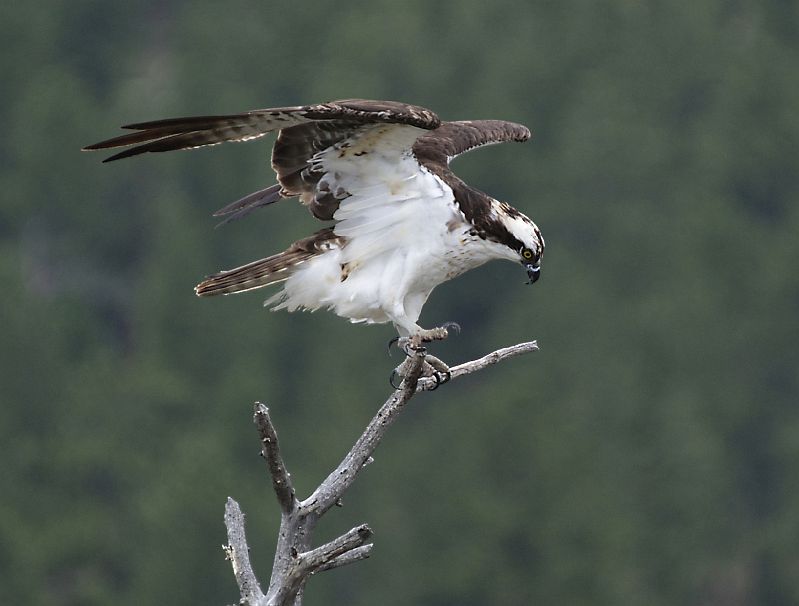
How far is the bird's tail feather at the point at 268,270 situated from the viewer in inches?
369

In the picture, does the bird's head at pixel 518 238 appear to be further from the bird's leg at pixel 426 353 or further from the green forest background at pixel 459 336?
the green forest background at pixel 459 336

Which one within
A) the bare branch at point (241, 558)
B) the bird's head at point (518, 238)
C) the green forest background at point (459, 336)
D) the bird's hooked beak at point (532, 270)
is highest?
the green forest background at point (459, 336)

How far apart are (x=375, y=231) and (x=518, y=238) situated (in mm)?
769

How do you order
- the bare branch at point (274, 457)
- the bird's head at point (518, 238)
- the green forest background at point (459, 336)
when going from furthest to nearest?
the green forest background at point (459, 336)
the bird's head at point (518, 238)
the bare branch at point (274, 457)

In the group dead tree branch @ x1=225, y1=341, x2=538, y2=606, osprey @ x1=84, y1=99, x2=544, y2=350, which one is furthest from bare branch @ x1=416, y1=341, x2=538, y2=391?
dead tree branch @ x1=225, y1=341, x2=538, y2=606

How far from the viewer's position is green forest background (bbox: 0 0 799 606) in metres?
33.8

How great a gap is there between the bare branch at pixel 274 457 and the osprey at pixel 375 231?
4.95 ft

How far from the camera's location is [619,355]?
4203cm

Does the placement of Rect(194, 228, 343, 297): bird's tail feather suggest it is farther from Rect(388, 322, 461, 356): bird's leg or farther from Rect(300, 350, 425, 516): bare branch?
Rect(300, 350, 425, 516): bare branch

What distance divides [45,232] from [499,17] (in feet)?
51.3

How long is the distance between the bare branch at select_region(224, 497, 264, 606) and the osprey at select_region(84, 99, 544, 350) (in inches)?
62.7

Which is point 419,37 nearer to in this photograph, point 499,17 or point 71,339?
point 499,17

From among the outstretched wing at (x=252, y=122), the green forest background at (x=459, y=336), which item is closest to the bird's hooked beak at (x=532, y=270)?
the outstretched wing at (x=252, y=122)

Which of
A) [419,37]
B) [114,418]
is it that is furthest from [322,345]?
[419,37]
